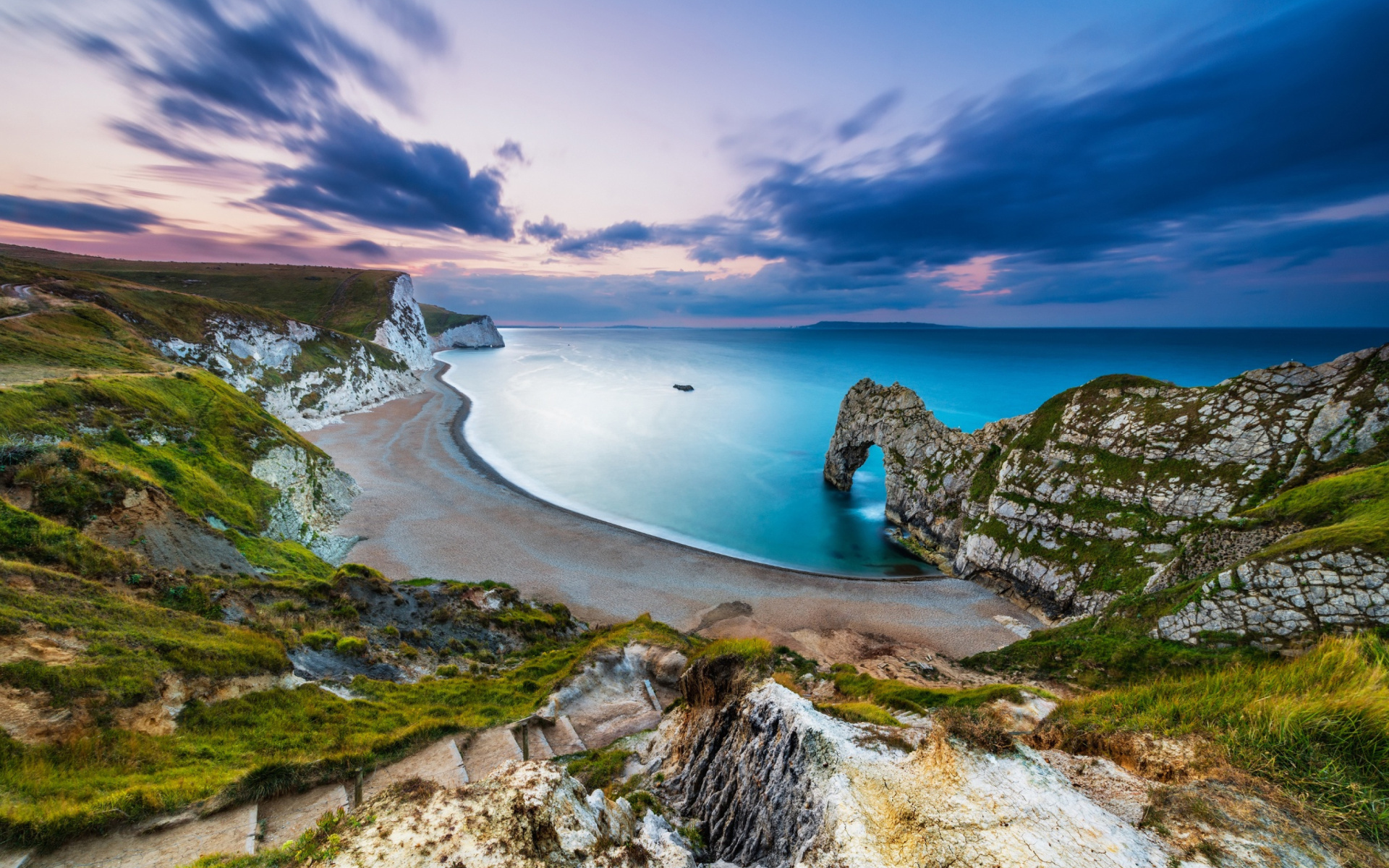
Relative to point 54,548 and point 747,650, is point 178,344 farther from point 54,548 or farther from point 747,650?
point 747,650

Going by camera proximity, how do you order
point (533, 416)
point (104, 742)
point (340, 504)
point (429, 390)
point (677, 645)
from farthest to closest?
point (429, 390), point (533, 416), point (340, 504), point (677, 645), point (104, 742)

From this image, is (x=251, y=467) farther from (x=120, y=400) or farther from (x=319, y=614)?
(x=319, y=614)

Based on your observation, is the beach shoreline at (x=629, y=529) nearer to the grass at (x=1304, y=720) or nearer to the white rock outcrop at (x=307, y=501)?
the white rock outcrop at (x=307, y=501)

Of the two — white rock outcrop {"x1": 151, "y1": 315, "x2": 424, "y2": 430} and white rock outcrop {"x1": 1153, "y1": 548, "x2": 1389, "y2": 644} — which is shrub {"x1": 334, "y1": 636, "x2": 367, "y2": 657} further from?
white rock outcrop {"x1": 151, "y1": 315, "x2": 424, "y2": 430}

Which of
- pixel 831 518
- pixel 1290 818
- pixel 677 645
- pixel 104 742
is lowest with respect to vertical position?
pixel 831 518

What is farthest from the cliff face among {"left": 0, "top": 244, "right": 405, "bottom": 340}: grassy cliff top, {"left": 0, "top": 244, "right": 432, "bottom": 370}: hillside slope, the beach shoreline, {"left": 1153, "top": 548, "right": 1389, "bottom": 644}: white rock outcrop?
{"left": 0, "top": 244, "right": 405, "bottom": 340}: grassy cliff top

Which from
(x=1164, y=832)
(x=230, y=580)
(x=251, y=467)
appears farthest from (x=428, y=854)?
(x=251, y=467)
